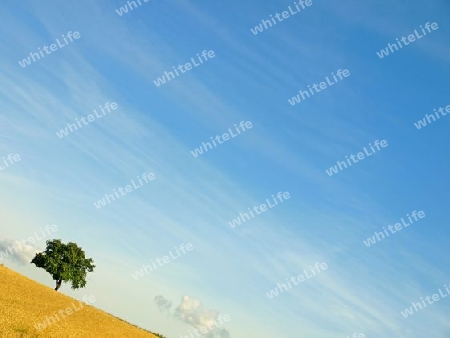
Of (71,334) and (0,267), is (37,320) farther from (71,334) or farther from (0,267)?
(0,267)

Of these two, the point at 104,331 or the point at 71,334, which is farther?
the point at 104,331

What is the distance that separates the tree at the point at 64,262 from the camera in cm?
9556

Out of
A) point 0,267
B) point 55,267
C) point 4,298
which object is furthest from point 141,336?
point 55,267

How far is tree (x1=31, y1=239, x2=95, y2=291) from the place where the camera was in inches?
Result: 3762

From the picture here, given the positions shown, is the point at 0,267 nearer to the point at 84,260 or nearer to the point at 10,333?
the point at 84,260

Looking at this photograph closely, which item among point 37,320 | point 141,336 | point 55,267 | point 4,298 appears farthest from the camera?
point 55,267

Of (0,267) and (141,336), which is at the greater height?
(0,267)

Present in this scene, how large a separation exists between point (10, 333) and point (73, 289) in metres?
77.2

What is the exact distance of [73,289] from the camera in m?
98.1

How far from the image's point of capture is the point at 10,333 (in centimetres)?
2597

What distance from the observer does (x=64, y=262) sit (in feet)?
318

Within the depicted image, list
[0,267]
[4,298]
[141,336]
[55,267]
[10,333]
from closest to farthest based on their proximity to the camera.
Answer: [10,333]
[4,298]
[141,336]
[0,267]
[55,267]

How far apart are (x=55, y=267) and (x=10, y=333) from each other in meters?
74.1

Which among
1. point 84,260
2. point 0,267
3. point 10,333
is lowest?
point 10,333
